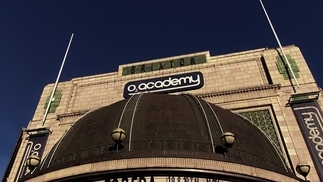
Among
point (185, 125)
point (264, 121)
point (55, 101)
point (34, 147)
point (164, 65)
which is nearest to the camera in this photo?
point (185, 125)

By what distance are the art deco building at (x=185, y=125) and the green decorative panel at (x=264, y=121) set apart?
69 mm

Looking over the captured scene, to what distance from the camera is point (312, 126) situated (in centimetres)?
2122

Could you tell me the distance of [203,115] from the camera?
16891mm

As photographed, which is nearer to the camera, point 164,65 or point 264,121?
point 264,121

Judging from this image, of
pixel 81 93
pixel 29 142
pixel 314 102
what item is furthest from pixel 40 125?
pixel 314 102

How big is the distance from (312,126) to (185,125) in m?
10.4

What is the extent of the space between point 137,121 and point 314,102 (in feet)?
44.0

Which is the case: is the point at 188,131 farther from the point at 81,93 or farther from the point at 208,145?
the point at 81,93

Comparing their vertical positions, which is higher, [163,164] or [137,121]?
[137,121]

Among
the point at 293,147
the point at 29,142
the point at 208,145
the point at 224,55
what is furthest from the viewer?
the point at 224,55

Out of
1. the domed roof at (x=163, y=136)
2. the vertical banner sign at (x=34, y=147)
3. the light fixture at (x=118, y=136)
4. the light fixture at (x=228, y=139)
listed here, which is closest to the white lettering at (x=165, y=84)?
the domed roof at (x=163, y=136)

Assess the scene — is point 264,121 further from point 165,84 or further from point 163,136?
point 163,136

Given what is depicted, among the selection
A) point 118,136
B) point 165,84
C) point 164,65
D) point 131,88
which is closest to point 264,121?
point 165,84

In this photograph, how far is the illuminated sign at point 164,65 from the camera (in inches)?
A: 1144
